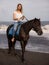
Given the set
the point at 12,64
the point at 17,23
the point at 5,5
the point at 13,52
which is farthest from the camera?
the point at 5,5

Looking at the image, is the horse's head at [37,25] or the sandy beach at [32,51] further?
the sandy beach at [32,51]

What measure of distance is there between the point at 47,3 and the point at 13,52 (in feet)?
3.33

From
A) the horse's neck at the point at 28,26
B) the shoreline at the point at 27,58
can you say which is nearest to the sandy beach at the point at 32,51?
the shoreline at the point at 27,58

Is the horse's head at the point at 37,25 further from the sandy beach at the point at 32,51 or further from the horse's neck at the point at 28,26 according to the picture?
the sandy beach at the point at 32,51

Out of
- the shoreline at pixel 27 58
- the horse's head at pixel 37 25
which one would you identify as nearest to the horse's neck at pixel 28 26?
the horse's head at pixel 37 25

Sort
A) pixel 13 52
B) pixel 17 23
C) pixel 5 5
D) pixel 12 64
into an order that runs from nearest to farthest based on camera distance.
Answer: pixel 12 64, pixel 17 23, pixel 13 52, pixel 5 5

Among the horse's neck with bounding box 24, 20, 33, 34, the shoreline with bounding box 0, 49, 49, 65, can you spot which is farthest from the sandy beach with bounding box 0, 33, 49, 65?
the horse's neck with bounding box 24, 20, 33, 34

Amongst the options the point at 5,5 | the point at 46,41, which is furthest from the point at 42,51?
the point at 5,5

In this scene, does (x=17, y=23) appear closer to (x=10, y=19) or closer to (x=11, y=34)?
(x=11, y=34)

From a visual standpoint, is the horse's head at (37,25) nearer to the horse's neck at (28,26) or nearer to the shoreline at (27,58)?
the horse's neck at (28,26)

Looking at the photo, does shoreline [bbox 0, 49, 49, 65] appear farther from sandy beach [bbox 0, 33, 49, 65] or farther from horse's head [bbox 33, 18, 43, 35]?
horse's head [bbox 33, 18, 43, 35]

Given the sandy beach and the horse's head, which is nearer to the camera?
the horse's head

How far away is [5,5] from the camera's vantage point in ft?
14.9

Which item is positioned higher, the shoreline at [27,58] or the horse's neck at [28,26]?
the horse's neck at [28,26]
